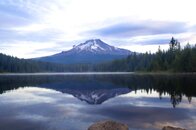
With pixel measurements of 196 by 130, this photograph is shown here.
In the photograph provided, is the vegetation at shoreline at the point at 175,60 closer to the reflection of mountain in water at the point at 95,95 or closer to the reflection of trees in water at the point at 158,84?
the reflection of trees in water at the point at 158,84

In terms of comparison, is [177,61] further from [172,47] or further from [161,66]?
[172,47]

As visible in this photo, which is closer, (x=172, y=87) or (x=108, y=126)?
(x=108, y=126)

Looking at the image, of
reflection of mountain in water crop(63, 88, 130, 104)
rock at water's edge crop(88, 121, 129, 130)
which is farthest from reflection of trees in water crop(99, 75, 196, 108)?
rock at water's edge crop(88, 121, 129, 130)

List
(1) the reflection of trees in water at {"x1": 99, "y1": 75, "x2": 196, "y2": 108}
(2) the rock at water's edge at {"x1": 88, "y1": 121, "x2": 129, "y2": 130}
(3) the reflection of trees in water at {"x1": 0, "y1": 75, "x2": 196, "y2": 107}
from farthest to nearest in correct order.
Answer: (3) the reflection of trees in water at {"x1": 0, "y1": 75, "x2": 196, "y2": 107} < (1) the reflection of trees in water at {"x1": 99, "y1": 75, "x2": 196, "y2": 108} < (2) the rock at water's edge at {"x1": 88, "y1": 121, "x2": 129, "y2": 130}

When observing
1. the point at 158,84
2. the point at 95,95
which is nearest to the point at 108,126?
the point at 95,95

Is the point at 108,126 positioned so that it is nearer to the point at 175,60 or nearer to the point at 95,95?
the point at 95,95

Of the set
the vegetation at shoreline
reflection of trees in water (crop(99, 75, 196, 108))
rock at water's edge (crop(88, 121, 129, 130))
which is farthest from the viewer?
the vegetation at shoreline

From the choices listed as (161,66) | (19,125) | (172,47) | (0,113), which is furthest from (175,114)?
(172,47)

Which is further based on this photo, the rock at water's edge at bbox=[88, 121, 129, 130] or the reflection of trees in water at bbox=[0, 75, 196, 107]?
the reflection of trees in water at bbox=[0, 75, 196, 107]

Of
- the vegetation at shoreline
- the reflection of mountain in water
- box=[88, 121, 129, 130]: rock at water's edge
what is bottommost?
the reflection of mountain in water

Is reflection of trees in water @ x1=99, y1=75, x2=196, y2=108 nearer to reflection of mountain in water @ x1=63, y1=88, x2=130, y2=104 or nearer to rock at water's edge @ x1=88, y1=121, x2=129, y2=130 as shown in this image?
reflection of mountain in water @ x1=63, y1=88, x2=130, y2=104

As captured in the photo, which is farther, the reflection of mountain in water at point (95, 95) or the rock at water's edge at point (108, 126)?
the reflection of mountain in water at point (95, 95)

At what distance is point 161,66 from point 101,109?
133443mm

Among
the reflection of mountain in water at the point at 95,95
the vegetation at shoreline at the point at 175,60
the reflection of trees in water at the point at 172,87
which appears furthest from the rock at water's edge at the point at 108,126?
the vegetation at shoreline at the point at 175,60
